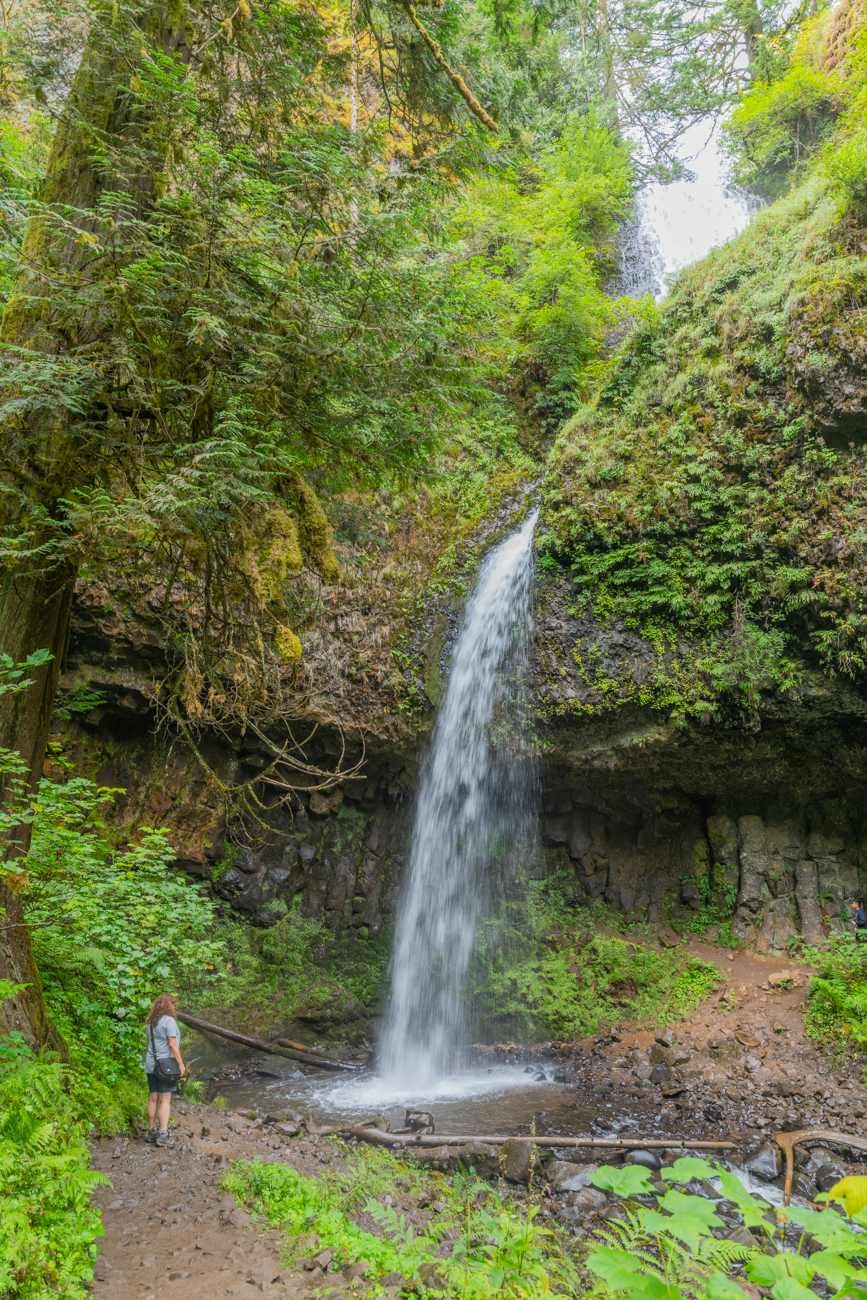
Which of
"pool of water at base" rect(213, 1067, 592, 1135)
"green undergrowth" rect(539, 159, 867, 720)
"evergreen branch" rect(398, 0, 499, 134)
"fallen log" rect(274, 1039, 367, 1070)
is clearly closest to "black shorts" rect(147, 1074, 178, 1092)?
"pool of water at base" rect(213, 1067, 592, 1135)

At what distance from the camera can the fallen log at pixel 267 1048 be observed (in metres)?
8.04

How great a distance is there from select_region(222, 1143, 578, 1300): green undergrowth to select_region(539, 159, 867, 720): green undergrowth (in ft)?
18.5

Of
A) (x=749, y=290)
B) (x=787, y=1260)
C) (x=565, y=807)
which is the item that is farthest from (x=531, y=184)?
(x=787, y=1260)

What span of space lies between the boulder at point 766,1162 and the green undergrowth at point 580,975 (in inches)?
101

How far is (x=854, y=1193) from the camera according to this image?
4.23ft

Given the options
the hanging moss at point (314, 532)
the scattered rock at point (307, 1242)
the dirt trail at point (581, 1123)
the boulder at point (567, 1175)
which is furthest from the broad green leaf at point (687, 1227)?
the boulder at point (567, 1175)

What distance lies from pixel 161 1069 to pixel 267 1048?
4.31 m

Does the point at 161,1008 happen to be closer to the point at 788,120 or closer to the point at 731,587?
the point at 731,587

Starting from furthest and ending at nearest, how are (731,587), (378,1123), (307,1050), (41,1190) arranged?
(307,1050) < (731,587) < (378,1123) < (41,1190)

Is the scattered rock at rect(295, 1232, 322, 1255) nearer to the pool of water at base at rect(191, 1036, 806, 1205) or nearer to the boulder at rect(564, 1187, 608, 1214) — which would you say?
the boulder at rect(564, 1187, 608, 1214)

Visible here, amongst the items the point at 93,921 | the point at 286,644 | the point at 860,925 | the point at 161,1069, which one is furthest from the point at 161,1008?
the point at 860,925

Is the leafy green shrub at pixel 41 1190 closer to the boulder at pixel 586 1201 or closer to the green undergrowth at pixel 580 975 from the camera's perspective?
the boulder at pixel 586 1201

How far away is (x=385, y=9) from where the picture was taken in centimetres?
485

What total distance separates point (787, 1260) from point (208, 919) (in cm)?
373
